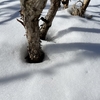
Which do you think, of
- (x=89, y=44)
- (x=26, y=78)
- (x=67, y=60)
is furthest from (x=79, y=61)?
(x=26, y=78)

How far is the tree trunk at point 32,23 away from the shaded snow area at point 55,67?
0.06 meters

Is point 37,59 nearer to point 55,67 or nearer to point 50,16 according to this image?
point 55,67

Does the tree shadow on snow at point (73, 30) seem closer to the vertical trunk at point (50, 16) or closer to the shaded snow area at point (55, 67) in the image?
the shaded snow area at point (55, 67)

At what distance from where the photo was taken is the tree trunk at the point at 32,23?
89cm

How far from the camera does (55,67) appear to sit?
1.07 meters

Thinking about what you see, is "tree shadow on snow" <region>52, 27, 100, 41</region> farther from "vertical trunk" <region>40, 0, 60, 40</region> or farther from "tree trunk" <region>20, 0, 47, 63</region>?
"tree trunk" <region>20, 0, 47, 63</region>

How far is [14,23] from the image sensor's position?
1.60m

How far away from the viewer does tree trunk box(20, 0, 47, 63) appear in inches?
34.9

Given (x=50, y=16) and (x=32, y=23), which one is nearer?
(x=32, y=23)

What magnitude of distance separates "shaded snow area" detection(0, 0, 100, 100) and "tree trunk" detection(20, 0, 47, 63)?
0.21 feet

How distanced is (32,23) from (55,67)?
0.99 ft

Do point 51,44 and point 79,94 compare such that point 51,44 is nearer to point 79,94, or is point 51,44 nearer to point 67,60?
point 67,60

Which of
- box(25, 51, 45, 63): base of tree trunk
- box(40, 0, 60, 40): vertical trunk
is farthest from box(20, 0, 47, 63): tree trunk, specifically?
box(40, 0, 60, 40): vertical trunk

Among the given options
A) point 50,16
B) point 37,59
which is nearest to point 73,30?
point 50,16
